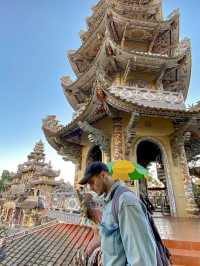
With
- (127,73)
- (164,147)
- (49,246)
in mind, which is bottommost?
(49,246)

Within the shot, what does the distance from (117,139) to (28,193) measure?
2189 centimetres

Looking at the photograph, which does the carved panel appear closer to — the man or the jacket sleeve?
the man

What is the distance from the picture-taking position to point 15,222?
2317cm

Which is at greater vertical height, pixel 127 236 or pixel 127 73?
pixel 127 73

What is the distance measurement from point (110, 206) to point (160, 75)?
8770mm

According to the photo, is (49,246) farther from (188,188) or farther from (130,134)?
(188,188)

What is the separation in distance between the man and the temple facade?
1677 centimetres

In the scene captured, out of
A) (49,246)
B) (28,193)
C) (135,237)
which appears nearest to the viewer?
(135,237)

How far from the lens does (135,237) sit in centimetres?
106

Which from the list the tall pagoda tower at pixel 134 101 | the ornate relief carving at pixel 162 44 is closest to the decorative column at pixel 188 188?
the tall pagoda tower at pixel 134 101

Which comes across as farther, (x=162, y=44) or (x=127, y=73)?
(x=162, y=44)

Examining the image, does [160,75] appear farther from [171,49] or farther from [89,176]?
[89,176]

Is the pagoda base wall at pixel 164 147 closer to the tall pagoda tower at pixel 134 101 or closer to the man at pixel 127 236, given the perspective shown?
the tall pagoda tower at pixel 134 101

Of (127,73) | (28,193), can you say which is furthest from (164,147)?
(28,193)
